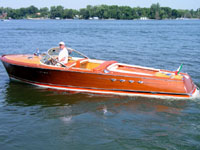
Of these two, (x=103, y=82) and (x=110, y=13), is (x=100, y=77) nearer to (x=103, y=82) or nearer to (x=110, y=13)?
(x=103, y=82)

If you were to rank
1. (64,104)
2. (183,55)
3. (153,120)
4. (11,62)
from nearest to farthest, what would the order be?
(153,120) → (64,104) → (11,62) → (183,55)

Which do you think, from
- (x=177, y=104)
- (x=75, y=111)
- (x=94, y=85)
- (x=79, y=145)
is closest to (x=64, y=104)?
→ (x=75, y=111)

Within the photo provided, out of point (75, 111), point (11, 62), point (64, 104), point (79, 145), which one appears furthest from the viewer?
point (11, 62)

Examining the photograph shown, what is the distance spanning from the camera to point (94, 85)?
10.4 m

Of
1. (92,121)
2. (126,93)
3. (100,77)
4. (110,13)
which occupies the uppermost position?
(110,13)

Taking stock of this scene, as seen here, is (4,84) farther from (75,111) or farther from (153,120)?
(153,120)

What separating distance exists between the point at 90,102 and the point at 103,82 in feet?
3.15

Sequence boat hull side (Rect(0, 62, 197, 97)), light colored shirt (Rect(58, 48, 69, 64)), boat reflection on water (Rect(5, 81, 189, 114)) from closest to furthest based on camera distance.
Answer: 1. boat reflection on water (Rect(5, 81, 189, 114))
2. boat hull side (Rect(0, 62, 197, 97))
3. light colored shirt (Rect(58, 48, 69, 64))

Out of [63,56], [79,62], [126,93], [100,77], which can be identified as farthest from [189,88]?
[63,56]

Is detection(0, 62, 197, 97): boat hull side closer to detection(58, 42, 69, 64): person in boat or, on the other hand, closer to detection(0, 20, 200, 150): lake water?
detection(0, 20, 200, 150): lake water

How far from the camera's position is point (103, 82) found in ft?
33.6

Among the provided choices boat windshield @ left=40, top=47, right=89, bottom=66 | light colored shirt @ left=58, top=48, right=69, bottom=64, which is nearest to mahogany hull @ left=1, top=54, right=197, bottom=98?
boat windshield @ left=40, top=47, right=89, bottom=66

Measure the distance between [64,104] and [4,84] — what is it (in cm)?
407

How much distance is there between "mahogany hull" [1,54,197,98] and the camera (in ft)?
31.3
